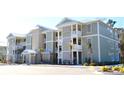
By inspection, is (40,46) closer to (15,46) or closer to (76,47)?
(15,46)

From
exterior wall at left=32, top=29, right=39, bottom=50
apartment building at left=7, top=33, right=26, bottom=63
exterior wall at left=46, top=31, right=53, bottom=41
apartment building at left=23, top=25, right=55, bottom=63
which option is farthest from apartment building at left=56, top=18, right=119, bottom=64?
apartment building at left=7, top=33, right=26, bottom=63

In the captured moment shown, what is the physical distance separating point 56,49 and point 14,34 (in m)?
17.9

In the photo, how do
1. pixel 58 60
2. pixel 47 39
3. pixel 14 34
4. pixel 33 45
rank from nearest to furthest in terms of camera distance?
pixel 58 60 < pixel 47 39 < pixel 33 45 < pixel 14 34

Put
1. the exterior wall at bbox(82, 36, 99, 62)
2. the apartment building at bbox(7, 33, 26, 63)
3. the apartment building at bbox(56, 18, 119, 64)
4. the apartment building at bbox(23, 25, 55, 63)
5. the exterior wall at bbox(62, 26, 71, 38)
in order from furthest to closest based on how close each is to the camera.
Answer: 1. the apartment building at bbox(7, 33, 26, 63)
2. the apartment building at bbox(23, 25, 55, 63)
3. the exterior wall at bbox(62, 26, 71, 38)
4. the apartment building at bbox(56, 18, 119, 64)
5. the exterior wall at bbox(82, 36, 99, 62)

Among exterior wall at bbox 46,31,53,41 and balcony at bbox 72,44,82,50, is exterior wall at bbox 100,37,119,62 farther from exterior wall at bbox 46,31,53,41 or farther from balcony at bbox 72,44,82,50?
exterior wall at bbox 46,31,53,41

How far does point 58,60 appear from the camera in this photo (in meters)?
45.5

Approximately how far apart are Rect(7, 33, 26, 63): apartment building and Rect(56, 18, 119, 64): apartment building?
16.9 m

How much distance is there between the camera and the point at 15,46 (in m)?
60.1

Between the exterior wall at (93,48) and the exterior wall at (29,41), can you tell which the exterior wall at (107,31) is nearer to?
the exterior wall at (93,48)

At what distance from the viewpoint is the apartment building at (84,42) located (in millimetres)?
39062

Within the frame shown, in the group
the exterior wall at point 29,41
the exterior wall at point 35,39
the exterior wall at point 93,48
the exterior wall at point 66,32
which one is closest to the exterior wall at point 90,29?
the exterior wall at point 93,48

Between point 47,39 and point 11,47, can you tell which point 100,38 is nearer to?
point 47,39

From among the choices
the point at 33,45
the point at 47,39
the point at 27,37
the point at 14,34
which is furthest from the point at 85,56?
the point at 14,34

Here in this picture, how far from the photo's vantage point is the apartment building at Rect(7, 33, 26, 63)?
192 ft
